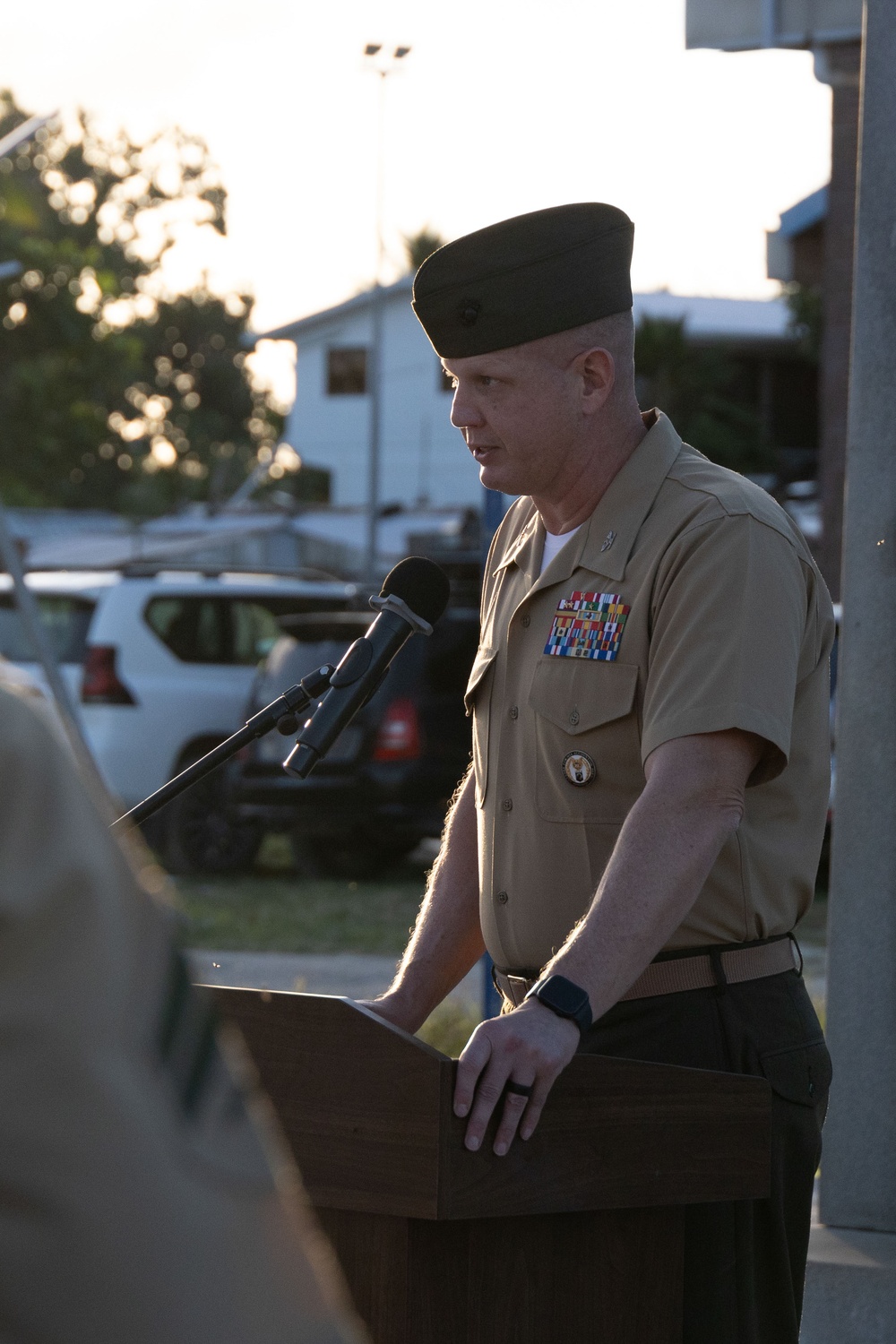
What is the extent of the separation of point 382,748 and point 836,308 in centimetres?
810

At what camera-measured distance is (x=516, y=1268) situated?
2055 millimetres

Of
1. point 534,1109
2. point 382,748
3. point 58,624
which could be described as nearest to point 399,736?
point 382,748

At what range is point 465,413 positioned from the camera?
2615mm

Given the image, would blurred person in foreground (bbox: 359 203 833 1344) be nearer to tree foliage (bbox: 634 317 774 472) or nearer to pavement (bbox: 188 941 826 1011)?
pavement (bbox: 188 941 826 1011)

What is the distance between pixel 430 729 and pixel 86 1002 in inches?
431

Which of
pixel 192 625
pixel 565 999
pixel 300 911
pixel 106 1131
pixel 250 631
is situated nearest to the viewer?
pixel 106 1131

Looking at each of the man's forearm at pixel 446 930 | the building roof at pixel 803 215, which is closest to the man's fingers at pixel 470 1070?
the man's forearm at pixel 446 930

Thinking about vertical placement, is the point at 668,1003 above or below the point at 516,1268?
above

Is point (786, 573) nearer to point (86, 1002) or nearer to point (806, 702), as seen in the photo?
point (806, 702)

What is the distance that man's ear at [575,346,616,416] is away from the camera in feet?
8.52

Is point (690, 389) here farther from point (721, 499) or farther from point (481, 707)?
point (721, 499)

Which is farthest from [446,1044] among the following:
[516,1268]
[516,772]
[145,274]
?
[145,274]

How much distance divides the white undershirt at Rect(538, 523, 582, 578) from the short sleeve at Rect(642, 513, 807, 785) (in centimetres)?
28

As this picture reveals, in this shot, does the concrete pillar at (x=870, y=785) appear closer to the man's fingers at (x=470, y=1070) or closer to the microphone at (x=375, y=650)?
the microphone at (x=375, y=650)
